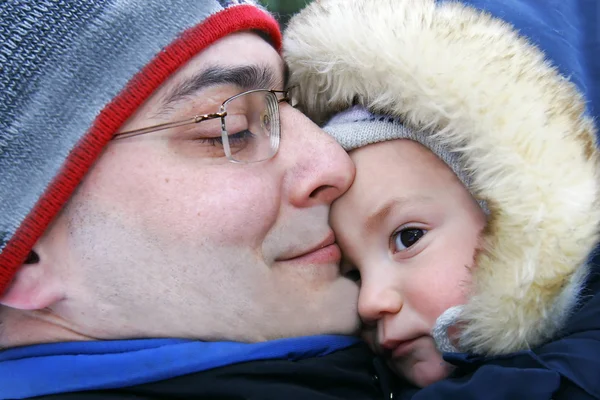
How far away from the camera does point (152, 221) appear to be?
5.24 feet

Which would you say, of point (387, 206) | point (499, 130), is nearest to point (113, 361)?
point (387, 206)

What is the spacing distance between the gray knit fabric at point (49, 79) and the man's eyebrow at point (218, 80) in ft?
0.37

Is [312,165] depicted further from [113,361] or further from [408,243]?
[113,361]

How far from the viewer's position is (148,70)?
1611mm

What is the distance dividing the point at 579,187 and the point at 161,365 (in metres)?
1.15

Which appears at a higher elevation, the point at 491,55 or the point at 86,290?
the point at 491,55

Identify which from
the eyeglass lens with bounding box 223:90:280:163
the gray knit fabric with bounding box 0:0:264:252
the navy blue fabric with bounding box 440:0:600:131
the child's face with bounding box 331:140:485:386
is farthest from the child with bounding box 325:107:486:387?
the gray knit fabric with bounding box 0:0:264:252

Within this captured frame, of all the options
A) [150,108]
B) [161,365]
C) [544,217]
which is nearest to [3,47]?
[150,108]

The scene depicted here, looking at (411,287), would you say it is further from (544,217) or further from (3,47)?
(3,47)

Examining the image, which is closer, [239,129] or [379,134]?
[239,129]

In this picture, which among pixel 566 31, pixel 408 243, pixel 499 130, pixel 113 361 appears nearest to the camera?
pixel 113 361

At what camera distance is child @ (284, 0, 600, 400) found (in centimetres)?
157

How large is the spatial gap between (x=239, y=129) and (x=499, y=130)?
2.31 feet

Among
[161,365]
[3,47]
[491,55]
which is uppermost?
[491,55]
